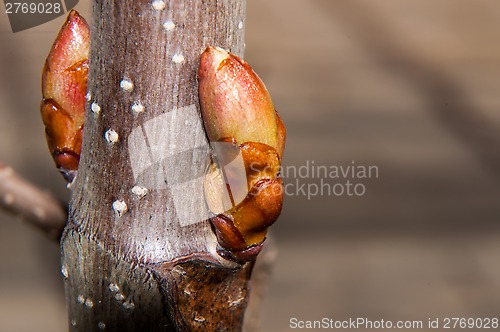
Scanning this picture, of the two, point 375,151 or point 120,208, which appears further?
point 375,151

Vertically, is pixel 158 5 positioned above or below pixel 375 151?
above

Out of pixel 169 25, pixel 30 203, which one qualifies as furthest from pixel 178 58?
pixel 30 203

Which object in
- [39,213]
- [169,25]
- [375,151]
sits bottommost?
[375,151]

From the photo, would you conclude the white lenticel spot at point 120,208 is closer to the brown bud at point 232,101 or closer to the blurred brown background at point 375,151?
the brown bud at point 232,101

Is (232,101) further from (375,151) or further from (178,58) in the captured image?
(375,151)

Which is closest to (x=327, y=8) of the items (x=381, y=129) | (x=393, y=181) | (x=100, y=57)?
(x=381, y=129)

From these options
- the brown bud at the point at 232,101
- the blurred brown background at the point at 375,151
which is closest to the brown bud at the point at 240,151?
the brown bud at the point at 232,101
